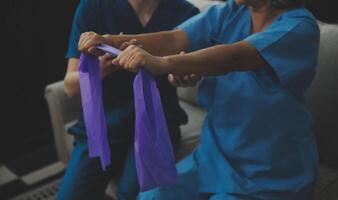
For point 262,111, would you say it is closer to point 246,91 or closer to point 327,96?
point 246,91

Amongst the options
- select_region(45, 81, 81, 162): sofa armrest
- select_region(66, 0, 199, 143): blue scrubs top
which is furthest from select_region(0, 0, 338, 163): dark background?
select_region(66, 0, 199, 143): blue scrubs top

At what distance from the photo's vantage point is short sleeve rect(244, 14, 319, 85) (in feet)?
3.20

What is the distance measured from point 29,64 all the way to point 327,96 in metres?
1.40

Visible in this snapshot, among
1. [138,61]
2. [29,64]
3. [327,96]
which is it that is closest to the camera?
[138,61]

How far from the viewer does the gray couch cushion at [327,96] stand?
1277 millimetres

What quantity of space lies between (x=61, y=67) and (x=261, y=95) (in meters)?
1.38

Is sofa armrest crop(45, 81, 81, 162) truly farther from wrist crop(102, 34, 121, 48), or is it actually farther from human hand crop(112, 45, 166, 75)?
human hand crop(112, 45, 166, 75)

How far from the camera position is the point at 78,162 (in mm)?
1359

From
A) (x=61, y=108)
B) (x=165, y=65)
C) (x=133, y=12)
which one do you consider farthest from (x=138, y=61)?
(x=61, y=108)

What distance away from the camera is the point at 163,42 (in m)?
1.19

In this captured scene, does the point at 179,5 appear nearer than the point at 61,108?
Yes

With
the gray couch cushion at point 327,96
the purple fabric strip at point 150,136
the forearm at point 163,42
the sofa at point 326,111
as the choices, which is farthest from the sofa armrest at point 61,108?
the gray couch cushion at point 327,96

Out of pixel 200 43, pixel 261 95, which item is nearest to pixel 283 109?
pixel 261 95

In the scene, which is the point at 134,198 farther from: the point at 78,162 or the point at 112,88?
the point at 112,88
